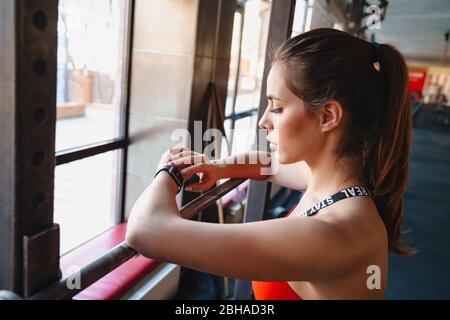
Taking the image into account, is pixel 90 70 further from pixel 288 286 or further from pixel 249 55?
pixel 249 55

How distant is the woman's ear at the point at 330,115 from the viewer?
815 millimetres

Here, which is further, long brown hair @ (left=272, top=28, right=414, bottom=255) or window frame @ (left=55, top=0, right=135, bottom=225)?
window frame @ (left=55, top=0, right=135, bottom=225)

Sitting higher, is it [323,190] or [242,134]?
[323,190]

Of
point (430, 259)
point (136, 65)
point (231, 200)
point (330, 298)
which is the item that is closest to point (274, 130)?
point (330, 298)

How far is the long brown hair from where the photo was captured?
816 mm

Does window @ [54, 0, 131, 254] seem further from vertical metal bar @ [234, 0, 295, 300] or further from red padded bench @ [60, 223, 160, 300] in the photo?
vertical metal bar @ [234, 0, 295, 300]

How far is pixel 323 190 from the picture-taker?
A: 0.92 metres

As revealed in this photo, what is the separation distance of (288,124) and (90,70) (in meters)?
1.87

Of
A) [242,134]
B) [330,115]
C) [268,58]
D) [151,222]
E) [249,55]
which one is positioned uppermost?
[249,55]

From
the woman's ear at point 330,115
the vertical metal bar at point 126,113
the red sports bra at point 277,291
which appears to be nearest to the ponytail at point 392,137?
the woman's ear at point 330,115

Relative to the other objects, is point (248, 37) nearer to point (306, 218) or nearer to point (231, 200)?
point (231, 200)

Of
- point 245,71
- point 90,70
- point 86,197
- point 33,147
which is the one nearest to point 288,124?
point 33,147

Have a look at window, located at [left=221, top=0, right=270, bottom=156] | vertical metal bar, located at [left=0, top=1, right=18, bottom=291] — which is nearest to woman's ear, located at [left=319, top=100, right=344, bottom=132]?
vertical metal bar, located at [left=0, top=1, right=18, bottom=291]
